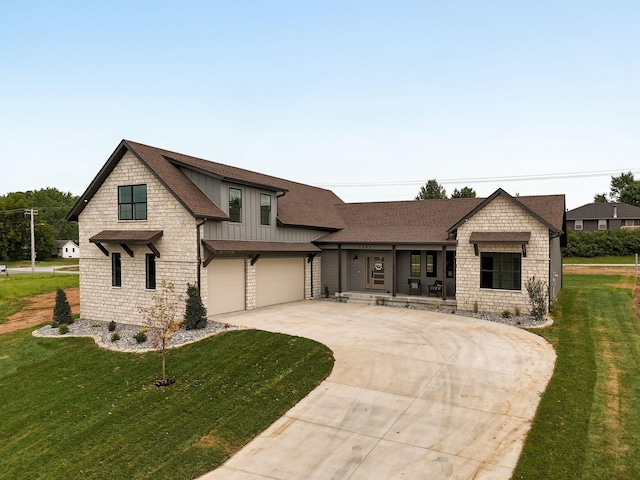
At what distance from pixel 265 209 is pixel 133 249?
20.8 feet

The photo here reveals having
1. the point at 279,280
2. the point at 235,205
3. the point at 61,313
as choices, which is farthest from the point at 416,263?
the point at 61,313

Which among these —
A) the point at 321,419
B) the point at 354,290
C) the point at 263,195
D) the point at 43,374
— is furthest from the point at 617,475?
the point at 354,290

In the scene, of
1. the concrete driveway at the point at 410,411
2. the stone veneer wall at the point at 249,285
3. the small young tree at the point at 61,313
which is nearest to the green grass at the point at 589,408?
the concrete driveway at the point at 410,411

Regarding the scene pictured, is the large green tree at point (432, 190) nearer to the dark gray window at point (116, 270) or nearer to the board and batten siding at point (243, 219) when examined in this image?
the board and batten siding at point (243, 219)

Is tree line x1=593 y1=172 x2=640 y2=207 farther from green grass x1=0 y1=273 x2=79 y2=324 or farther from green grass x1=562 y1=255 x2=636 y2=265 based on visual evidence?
green grass x1=0 y1=273 x2=79 y2=324

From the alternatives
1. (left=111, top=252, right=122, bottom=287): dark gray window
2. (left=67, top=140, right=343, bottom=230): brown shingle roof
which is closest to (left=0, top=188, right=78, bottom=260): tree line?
(left=67, top=140, right=343, bottom=230): brown shingle roof

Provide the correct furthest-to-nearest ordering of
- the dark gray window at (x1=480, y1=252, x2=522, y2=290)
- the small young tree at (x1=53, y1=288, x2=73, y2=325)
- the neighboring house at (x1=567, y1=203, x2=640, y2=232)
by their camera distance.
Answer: the neighboring house at (x1=567, y1=203, x2=640, y2=232), the dark gray window at (x1=480, y1=252, x2=522, y2=290), the small young tree at (x1=53, y1=288, x2=73, y2=325)

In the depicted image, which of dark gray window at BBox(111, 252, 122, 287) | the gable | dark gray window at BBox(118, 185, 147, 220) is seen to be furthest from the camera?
dark gray window at BBox(111, 252, 122, 287)

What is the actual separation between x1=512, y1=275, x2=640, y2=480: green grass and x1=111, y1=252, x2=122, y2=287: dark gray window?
56.8 feet

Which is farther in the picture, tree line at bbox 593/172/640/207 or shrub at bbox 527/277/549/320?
tree line at bbox 593/172/640/207

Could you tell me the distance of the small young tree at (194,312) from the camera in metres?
15.6

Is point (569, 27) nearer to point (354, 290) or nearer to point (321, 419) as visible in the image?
point (354, 290)

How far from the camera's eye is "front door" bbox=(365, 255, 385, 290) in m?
24.4

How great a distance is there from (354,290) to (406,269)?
3.34m
